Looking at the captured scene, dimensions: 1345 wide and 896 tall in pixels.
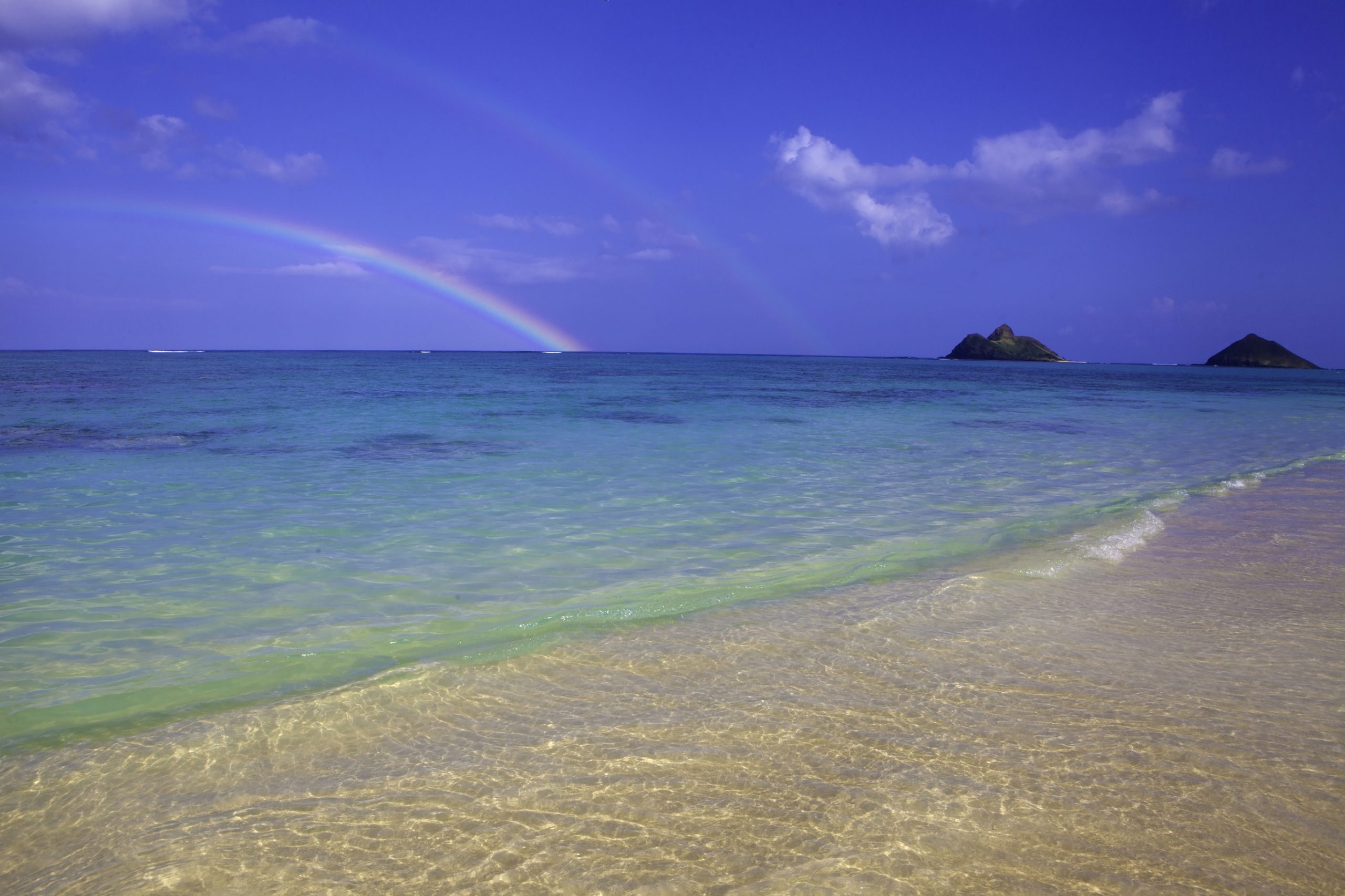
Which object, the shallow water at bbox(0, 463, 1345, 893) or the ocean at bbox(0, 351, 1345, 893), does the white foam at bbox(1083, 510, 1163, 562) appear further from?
the shallow water at bbox(0, 463, 1345, 893)

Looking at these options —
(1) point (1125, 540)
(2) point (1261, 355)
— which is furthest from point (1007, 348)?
(1) point (1125, 540)

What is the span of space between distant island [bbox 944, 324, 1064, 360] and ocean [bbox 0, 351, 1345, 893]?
516ft

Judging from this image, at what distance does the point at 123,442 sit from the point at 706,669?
14272mm

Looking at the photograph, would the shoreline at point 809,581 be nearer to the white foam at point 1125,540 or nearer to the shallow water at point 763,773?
the white foam at point 1125,540

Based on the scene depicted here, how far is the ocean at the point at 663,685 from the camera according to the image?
2.54 m

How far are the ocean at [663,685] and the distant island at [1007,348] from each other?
157 m

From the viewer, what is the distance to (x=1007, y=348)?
155000 millimetres

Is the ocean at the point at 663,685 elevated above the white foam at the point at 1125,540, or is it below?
below

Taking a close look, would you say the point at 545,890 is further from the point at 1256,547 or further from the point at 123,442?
the point at 123,442

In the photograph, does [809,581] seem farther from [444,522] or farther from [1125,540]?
[444,522]

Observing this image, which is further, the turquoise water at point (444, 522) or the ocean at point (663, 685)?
the turquoise water at point (444, 522)

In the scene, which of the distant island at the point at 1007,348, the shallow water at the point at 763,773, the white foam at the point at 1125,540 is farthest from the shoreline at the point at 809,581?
the distant island at the point at 1007,348

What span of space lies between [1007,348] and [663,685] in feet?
546

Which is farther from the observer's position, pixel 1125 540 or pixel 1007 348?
pixel 1007 348
